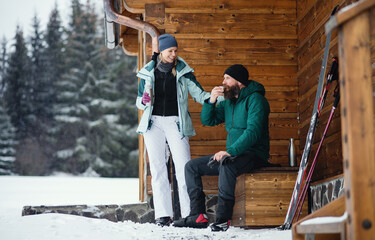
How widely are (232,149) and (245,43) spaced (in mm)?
1902

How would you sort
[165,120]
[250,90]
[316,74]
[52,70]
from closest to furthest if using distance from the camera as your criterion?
[250,90] → [165,120] → [316,74] → [52,70]

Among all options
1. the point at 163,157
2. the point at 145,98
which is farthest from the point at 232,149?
the point at 145,98

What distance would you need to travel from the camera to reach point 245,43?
591 centimetres

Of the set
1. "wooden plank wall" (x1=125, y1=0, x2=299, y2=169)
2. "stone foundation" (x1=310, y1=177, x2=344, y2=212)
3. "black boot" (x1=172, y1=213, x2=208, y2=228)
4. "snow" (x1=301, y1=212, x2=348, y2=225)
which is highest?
"wooden plank wall" (x1=125, y1=0, x2=299, y2=169)

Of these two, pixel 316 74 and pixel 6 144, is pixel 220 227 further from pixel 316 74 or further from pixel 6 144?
pixel 6 144

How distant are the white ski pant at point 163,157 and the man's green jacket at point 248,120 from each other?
1.06 feet

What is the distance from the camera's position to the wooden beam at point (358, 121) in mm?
2006

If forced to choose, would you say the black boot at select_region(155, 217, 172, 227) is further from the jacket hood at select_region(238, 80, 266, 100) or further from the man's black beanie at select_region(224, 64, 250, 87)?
the man's black beanie at select_region(224, 64, 250, 87)

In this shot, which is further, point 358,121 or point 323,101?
point 323,101

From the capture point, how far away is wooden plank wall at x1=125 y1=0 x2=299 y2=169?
5.82 meters

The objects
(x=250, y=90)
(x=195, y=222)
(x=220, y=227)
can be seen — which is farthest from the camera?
(x=250, y=90)

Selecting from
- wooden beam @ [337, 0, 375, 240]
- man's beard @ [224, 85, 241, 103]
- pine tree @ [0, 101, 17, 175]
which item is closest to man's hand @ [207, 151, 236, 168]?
man's beard @ [224, 85, 241, 103]

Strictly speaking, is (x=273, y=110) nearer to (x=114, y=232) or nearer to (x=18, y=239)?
(x=114, y=232)

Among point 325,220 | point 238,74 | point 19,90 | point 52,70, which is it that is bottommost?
point 325,220
